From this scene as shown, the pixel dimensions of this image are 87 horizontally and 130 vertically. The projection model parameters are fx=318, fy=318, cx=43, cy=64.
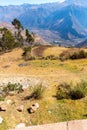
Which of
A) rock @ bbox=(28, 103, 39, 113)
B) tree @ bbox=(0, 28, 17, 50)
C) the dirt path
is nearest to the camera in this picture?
the dirt path

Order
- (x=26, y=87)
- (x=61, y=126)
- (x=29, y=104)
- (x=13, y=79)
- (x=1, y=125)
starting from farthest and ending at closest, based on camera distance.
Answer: (x=13, y=79)
(x=26, y=87)
(x=29, y=104)
(x=1, y=125)
(x=61, y=126)

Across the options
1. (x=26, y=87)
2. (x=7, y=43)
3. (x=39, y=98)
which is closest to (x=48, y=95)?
(x=39, y=98)

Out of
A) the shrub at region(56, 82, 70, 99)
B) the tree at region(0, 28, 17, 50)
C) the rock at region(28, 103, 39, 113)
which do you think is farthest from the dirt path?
the tree at region(0, 28, 17, 50)

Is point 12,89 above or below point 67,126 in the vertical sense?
below

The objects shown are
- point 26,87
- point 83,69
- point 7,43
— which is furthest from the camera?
point 7,43

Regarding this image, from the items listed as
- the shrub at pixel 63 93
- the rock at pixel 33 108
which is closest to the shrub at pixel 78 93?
the shrub at pixel 63 93

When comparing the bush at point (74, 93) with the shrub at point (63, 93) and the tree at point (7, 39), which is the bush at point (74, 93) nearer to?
the shrub at point (63, 93)

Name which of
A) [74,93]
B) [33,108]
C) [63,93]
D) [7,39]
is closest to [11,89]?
[63,93]

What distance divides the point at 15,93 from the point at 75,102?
411 centimetres

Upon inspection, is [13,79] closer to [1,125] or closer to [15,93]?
[15,93]

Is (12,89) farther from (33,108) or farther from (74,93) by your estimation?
(74,93)

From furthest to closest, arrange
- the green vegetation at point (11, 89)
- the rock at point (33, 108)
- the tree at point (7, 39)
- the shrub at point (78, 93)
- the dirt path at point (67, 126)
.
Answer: the tree at point (7, 39) → the green vegetation at point (11, 89) → the shrub at point (78, 93) → the rock at point (33, 108) → the dirt path at point (67, 126)

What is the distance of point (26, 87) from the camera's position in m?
21.6

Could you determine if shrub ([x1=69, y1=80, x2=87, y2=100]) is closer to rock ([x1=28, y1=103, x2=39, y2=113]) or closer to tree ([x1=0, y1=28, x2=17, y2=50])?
rock ([x1=28, y1=103, x2=39, y2=113])
